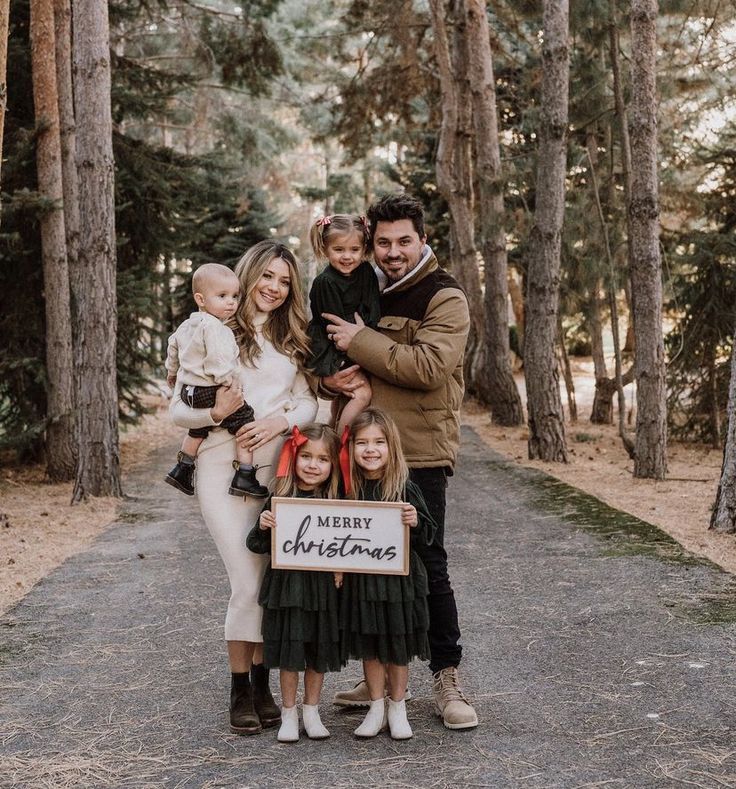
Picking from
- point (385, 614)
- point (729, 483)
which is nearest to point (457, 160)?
point (729, 483)

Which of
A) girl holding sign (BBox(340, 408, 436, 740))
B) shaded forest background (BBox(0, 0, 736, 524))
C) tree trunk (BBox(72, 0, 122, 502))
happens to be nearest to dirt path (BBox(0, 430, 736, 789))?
girl holding sign (BBox(340, 408, 436, 740))

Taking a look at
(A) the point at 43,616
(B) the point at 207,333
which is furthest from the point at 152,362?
(B) the point at 207,333

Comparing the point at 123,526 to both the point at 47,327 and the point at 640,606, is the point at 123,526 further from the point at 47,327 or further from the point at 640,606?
the point at 640,606

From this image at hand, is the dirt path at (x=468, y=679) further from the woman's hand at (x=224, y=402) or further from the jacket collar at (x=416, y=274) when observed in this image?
the jacket collar at (x=416, y=274)

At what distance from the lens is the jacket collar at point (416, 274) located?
4312 mm

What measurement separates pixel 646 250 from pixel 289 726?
341 inches

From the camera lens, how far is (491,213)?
1739 centimetres

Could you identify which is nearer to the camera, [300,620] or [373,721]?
[300,620]

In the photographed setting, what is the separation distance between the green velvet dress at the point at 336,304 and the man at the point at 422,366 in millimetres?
63

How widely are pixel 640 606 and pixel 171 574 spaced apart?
3.54 metres

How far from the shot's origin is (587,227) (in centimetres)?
1648

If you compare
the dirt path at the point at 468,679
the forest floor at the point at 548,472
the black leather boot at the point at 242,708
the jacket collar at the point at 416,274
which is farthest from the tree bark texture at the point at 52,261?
the black leather boot at the point at 242,708

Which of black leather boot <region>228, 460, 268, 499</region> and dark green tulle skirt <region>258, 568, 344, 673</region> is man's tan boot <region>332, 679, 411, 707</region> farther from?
black leather boot <region>228, 460, 268, 499</region>

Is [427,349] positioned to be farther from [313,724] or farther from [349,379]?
[313,724]
